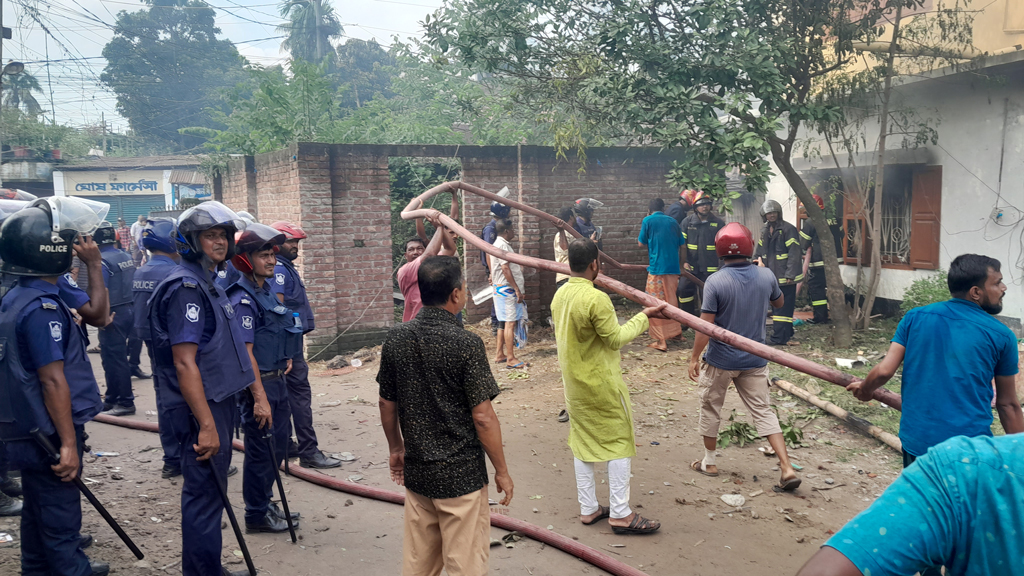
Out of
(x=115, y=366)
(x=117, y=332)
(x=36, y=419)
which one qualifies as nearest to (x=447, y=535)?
(x=36, y=419)

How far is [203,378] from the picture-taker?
3.33 meters

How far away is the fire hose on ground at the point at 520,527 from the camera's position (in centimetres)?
359

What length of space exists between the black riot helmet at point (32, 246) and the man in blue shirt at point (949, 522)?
366 cm

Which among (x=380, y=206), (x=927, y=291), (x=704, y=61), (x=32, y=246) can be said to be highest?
(x=704, y=61)

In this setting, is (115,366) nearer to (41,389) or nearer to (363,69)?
(41,389)

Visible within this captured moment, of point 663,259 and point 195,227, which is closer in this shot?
point 195,227

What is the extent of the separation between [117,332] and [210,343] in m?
4.72

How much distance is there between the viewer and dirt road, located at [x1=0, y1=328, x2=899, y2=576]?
392 centimetres

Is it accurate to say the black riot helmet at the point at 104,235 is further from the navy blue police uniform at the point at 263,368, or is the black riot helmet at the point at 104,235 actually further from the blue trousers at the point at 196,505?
the blue trousers at the point at 196,505

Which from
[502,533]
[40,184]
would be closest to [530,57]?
[502,533]

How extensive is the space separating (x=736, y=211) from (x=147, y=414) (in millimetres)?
10979

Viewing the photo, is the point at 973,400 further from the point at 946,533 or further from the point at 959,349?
the point at 946,533

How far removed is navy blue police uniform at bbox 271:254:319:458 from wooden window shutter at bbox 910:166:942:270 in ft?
27.3

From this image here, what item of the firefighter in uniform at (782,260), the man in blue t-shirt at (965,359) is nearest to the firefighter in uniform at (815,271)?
the firefighter in uniform at (782,260)
